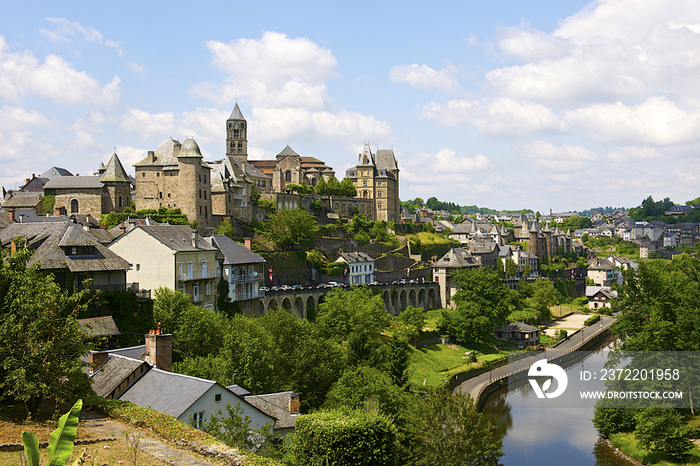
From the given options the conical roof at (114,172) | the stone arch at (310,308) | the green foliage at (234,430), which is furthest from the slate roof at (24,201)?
the green foliage at (234,430)

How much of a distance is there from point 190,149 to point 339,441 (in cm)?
5774

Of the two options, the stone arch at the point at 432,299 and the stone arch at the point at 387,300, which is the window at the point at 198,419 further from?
the stone arch at the point at 432,299

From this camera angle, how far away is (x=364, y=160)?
428ft

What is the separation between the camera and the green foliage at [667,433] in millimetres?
36719

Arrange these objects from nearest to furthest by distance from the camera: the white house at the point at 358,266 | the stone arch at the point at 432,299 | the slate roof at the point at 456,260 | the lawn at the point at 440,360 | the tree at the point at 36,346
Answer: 1. the tree at the point at 36,346
2. the lawn at the point at 440,360
3. the white house at the point at 358,266
4. the stone arch at the point at 432,299
5. the slate roof at the point at 456,260

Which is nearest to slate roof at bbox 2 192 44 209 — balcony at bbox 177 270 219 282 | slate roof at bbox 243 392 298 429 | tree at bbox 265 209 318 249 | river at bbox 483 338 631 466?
tree at bbox 265 209 318 249

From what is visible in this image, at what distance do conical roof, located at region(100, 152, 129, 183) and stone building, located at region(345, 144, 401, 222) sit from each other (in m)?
58.9

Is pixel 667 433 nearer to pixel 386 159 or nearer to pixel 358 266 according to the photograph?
pixel 358 266

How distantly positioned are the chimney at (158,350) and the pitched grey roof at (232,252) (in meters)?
23.9

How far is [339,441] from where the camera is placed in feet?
69.2

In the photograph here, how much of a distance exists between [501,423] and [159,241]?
29750mm

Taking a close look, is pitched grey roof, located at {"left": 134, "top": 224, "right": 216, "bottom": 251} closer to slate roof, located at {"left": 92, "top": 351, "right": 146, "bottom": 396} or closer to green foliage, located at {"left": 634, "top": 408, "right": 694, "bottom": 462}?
slate roof, located at {"left": 92, "top": 351, "right": 146, "bottom": 396}

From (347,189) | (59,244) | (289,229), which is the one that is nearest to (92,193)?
(289,229)

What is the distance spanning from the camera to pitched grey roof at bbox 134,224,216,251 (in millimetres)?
44562
